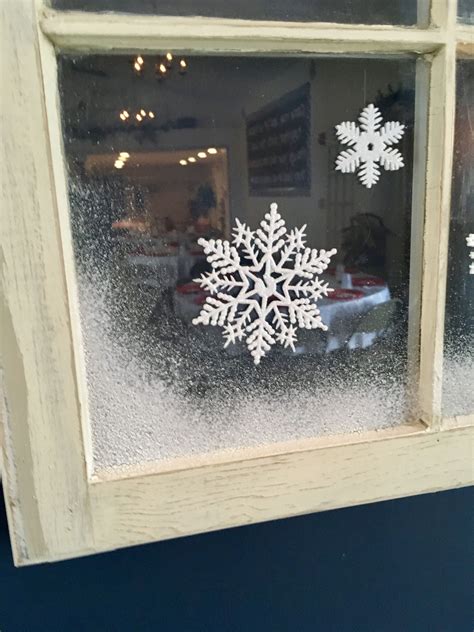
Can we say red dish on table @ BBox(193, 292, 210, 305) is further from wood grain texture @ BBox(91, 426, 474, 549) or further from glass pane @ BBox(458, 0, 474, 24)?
glass pane @ BBox(458, 0, 474, 24)

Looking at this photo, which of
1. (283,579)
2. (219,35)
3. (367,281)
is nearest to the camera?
(219,35)

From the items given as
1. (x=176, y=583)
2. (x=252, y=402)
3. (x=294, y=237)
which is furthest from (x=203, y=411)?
(x=176, y=583)

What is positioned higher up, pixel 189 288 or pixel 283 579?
pixel 189 288

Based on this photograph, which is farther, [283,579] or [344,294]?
[283,579]

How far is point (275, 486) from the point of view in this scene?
0.56 metres

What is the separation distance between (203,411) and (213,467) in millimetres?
55

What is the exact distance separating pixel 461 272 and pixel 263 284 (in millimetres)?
222

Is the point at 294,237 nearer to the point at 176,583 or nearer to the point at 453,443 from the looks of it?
the point at 453,443

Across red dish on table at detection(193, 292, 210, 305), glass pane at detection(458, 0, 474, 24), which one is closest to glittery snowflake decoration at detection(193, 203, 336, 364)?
red dish on table at detection(193, 292, 210, 305)

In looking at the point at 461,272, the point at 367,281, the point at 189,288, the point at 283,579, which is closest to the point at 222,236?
the point at 189,288

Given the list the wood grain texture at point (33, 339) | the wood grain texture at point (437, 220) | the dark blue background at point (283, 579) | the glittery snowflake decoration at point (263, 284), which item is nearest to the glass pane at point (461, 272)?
the wood grain texture at point (437, 220)

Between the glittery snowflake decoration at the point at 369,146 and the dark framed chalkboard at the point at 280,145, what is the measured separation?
0.04 m

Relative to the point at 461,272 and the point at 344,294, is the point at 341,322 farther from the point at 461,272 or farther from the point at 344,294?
the point at 461,272

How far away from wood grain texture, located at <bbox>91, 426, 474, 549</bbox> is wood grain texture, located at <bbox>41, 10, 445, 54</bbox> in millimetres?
369
